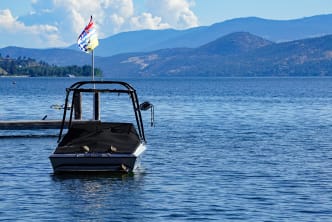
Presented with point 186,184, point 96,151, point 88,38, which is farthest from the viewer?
point 88,38

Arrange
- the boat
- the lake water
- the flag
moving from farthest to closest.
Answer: the flag → the boat → the lake water

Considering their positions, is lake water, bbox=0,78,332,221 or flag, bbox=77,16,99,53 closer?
lake water, bbox=0,78,332,221

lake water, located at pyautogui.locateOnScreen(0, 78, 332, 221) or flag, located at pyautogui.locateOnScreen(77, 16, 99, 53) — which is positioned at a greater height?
flag, located at pyautogui.locateOnScreen(77, 16, 99, 53)

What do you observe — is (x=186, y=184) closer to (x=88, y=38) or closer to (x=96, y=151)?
(x=96, y=151)

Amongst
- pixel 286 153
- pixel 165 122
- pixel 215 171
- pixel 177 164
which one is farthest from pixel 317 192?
pixel 165 122

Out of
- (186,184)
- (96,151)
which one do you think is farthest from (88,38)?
(186,184)

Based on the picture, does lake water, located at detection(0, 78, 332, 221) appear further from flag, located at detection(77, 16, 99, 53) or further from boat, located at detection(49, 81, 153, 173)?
flag, located at detection(77, 16, 99, 53)

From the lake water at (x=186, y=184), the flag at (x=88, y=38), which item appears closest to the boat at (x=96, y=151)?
the lake water at (x=186, y=184)

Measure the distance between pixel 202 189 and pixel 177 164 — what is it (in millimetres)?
7749

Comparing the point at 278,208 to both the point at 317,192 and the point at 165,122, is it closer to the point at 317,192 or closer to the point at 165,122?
the point at 317,192

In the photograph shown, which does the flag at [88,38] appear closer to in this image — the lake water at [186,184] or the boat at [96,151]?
the lake water at [186,184]

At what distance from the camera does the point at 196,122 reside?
241ft

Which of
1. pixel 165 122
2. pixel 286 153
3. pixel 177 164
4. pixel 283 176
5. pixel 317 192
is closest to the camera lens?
pixel 317 192

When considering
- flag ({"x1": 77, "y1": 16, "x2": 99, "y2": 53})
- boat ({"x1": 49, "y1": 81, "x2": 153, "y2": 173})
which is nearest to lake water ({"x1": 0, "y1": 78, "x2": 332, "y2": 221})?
boat ({"x1": 49, "y1": 81, "x2": 153, "y2": 173})
